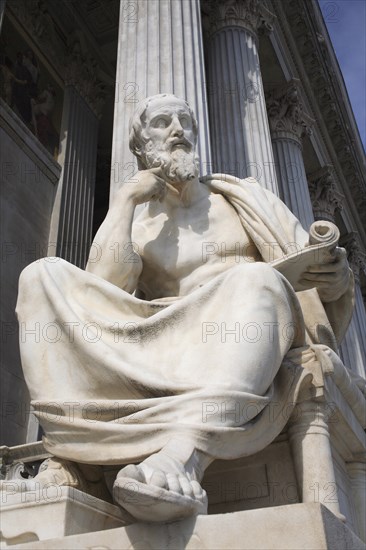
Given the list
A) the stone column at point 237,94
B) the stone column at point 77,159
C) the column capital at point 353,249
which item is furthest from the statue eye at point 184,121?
the column capital at point 353,249

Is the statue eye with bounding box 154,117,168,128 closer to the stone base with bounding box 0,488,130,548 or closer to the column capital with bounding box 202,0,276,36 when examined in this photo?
the stone base with bounding box 0,488,130,548

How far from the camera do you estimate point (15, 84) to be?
36.7ft

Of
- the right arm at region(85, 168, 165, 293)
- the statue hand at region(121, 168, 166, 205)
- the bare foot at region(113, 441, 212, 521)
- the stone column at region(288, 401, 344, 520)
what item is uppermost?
the statue hand at region(121, 168, 166, 205)

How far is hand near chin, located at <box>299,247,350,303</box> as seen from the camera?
3041 mm

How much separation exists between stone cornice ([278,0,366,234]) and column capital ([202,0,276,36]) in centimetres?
395

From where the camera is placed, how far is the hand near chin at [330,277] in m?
3.04

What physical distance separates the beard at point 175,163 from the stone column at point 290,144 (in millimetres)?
8079

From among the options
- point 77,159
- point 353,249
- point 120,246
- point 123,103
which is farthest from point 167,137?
point 353,249

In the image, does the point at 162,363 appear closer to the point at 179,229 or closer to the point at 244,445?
the point at 244,445

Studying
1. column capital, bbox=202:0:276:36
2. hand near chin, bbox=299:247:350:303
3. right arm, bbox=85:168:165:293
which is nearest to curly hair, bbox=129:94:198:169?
right arm, bbox=85:168:165:293

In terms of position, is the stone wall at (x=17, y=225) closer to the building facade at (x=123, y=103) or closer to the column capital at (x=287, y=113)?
the building facade at (x=123, y=103)

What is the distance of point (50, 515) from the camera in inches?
78.3

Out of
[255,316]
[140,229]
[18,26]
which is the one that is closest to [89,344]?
[255,316]

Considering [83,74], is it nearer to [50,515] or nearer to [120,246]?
[120,246]
